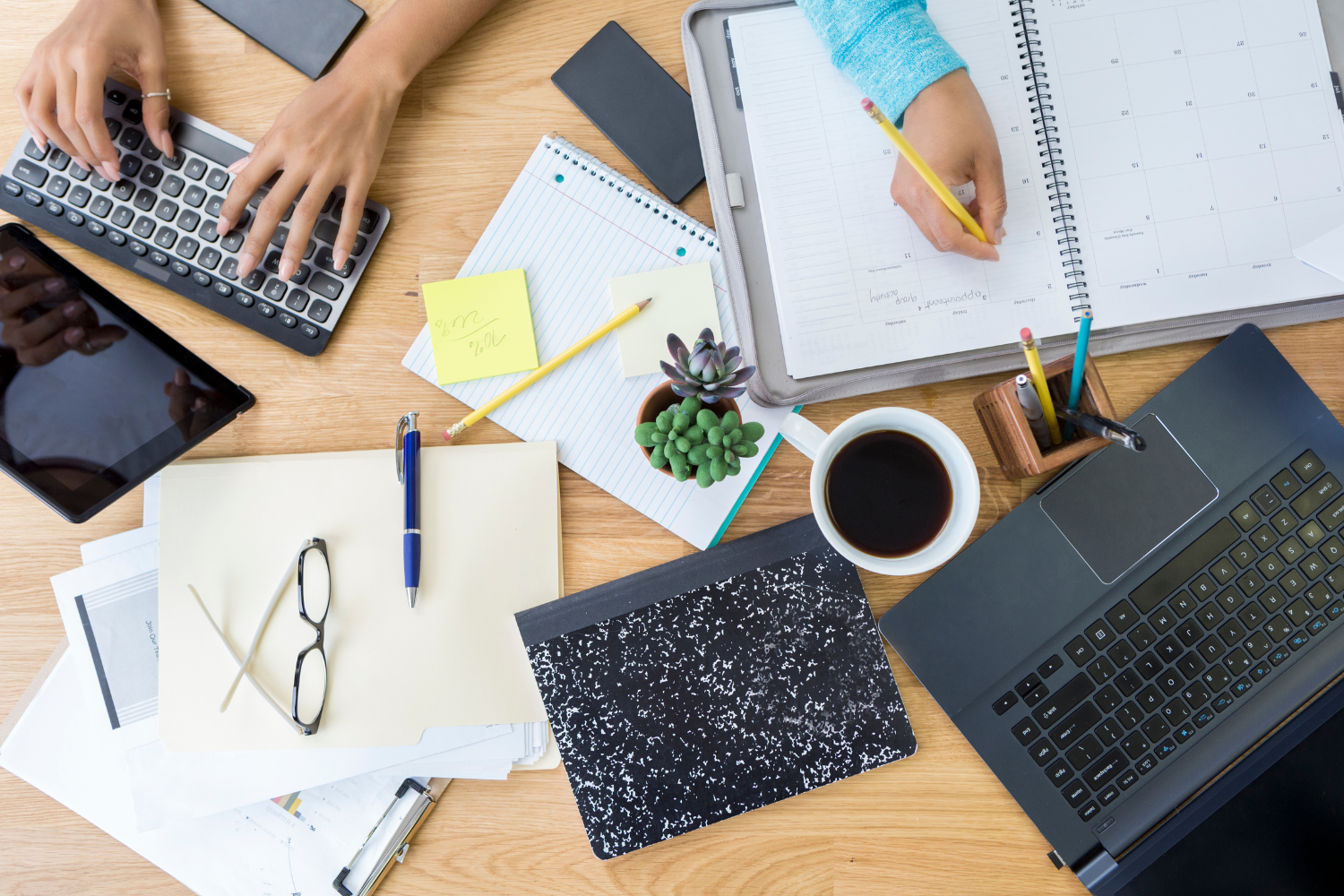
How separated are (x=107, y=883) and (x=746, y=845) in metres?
0.61

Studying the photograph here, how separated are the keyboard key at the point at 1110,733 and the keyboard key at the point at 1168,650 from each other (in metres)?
0.07

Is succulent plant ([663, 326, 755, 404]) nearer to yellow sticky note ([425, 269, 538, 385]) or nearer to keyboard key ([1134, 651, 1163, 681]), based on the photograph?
yellow sticky note ([425, 269, 538, 385])

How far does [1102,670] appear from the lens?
0.61 m

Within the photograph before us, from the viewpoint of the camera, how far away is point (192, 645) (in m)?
0.65

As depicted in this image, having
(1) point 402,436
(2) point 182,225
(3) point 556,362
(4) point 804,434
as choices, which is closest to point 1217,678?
(4) point 804,434

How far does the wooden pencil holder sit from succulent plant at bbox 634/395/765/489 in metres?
0.21

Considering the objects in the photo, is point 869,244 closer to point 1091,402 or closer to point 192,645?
point 1091,402

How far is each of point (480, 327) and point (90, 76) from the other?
1.34 ft

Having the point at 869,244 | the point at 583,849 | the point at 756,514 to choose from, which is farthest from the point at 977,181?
the point at 583,849

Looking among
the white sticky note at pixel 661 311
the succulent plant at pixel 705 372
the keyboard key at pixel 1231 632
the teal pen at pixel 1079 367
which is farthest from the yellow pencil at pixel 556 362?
the keyboard key at pixel 1231 632

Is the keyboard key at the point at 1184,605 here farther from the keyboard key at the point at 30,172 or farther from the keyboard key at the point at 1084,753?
the keyboard key at the point at 30,172

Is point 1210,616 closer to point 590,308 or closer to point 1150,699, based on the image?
point 1150,699

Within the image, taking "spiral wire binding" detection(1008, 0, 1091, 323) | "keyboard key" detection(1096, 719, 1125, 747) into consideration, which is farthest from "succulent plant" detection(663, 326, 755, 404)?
"keyboard key" detection(1096, 719, 1125, 747)

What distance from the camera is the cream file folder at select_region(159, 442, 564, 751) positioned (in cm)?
64
